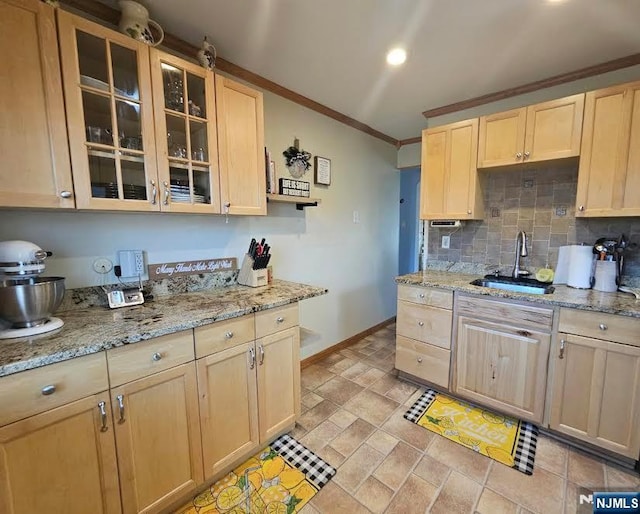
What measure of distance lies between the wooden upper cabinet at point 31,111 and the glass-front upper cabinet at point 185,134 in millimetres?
379

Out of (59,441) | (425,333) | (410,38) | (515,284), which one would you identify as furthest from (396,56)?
(59,441)

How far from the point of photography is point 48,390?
0.96 m

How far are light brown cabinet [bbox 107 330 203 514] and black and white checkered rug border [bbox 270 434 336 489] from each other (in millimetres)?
506

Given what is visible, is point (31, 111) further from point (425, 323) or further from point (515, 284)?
point (515, 284)

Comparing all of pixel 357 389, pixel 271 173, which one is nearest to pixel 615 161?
pixel 271 173

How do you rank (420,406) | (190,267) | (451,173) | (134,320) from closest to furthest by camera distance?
(134,320)
(190,267)
(420,406)
(451,173)

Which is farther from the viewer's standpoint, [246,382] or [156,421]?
[246,382]

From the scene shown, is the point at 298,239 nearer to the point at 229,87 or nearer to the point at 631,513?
the point at 229,87

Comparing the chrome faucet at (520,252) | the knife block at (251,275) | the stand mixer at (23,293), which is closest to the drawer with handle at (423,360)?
the chrome faucet at (520,252)

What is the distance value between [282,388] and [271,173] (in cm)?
147

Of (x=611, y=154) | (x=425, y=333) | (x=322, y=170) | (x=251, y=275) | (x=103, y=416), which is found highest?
(x=322, y=170)

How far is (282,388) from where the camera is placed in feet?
5.74

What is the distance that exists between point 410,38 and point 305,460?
261cm

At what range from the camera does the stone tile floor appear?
138cm
